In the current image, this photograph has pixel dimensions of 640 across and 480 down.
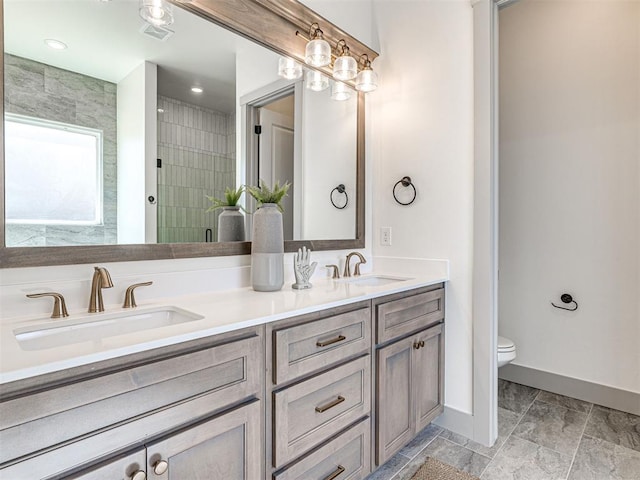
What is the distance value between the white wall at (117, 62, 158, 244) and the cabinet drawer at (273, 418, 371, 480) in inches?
38.1

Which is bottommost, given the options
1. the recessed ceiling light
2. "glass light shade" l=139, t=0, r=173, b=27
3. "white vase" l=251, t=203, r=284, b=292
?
"white vase" l=251, t=203, r=284, b=292

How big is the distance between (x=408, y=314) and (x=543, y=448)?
101 cm

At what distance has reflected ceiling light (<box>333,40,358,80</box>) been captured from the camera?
1964 mm

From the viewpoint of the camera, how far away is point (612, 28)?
226 centimetres

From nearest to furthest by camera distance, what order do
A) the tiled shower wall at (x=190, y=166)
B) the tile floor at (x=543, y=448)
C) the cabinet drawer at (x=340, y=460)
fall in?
the cabinet drawer at (x=340, y=460) → the tiled shower wall at (x=190, y=166) → the tile floor at (x=543, y=448)

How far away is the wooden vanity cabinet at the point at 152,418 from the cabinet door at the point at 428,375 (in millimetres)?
971

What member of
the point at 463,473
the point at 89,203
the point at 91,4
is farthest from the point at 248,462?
the point at 91,4

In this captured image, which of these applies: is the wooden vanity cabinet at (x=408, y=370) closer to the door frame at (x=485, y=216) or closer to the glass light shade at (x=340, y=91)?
the door frame at (x=485, y=216)

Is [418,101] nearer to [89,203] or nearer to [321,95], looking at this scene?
[321,95]

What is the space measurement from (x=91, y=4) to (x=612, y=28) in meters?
2.86

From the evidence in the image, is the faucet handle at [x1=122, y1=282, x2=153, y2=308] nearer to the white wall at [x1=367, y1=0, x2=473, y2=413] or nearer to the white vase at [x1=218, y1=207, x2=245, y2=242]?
the white vase at [x1=218, y1=207, x2=245, y2=242]

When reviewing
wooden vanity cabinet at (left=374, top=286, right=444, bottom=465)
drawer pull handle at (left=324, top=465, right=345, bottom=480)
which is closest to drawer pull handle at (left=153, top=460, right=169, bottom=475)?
drawer pull handle at (left=324, top=465, right=345, bottom=480)

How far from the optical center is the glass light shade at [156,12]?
1340 mm

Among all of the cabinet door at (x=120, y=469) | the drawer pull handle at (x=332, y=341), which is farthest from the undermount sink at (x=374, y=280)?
the cabinet door at (x=120, y=469)
